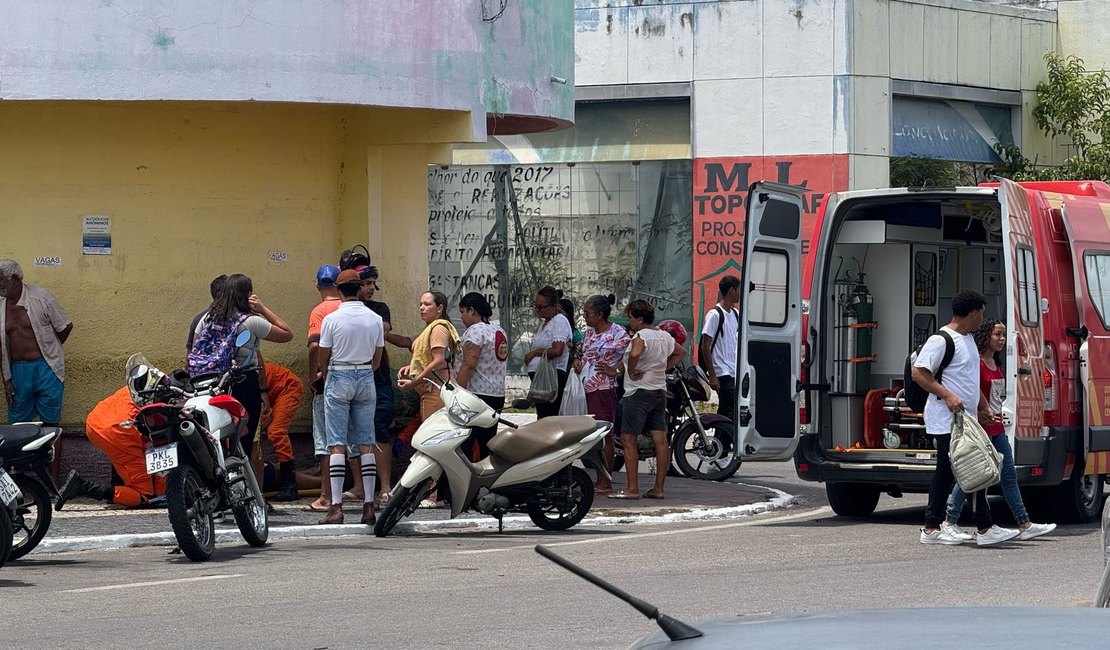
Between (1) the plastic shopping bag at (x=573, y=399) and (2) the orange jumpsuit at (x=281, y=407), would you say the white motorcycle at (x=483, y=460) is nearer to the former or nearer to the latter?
(2) the orange jumpsuit at (x=281, y=407)

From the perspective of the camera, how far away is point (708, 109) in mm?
23266

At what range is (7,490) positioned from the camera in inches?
388

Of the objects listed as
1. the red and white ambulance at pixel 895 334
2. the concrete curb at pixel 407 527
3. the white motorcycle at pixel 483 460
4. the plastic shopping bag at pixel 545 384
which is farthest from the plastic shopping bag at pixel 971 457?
the plastic shopping bag at pixel 545 384

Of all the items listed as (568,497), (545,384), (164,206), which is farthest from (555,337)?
→ (164,206)

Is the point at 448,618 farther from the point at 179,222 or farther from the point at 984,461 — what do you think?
the point at 179,222

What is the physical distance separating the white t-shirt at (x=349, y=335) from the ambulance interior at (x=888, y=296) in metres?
3.39

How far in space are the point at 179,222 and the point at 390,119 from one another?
79.4 inches

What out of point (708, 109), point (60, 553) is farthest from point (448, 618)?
point (708, 109)

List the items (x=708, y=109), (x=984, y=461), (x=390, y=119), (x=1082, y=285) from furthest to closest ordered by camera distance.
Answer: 1. (x=708, y=109)
2. (x=390, y=119)
3. (x=1082, y=285)
4. (x=984, y=461)

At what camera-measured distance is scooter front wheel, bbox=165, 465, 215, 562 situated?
33.3 ft

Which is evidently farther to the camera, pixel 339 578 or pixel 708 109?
pixel 708 109

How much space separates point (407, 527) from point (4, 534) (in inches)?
130

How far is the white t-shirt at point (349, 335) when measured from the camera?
12062mm

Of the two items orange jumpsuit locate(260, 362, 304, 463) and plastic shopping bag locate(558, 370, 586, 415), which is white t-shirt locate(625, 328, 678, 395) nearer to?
plastic shopping bag locate(558, 370, 586, 415)
